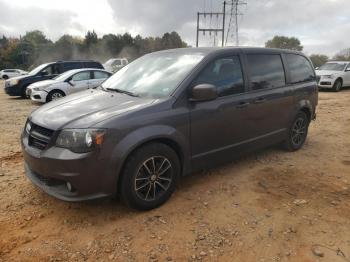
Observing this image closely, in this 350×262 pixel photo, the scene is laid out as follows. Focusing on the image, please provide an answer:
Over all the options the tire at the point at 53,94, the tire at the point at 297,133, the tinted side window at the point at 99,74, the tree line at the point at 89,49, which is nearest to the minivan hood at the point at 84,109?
the tire at the point at 297,133

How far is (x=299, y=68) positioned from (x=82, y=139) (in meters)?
4.18

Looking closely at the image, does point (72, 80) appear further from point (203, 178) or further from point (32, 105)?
point (203, 178)

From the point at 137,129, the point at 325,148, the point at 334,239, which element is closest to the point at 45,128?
the point at 137,129

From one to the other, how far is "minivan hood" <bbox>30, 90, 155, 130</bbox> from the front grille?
2.1 inches

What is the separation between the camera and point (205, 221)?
371cm

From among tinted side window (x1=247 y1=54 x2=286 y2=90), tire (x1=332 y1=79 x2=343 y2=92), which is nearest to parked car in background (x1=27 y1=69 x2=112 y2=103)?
tinted side window (x1=247 y1=54 x2=286 y2=90)

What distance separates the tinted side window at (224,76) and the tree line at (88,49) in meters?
61.9

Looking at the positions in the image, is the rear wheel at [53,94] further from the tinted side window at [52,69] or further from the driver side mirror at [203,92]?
the driver side mirror at [203,92]

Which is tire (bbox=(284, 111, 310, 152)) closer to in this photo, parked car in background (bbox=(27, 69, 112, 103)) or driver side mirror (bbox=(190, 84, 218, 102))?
driver side mirror (bbox=(190, 84, 218, 102))

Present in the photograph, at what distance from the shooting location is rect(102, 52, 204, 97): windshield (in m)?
4.22

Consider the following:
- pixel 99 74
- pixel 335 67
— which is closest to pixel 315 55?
pixel 335 67

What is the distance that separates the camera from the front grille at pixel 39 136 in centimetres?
360

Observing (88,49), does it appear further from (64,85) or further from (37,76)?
(64,85)

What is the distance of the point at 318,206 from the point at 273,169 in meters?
1.22
